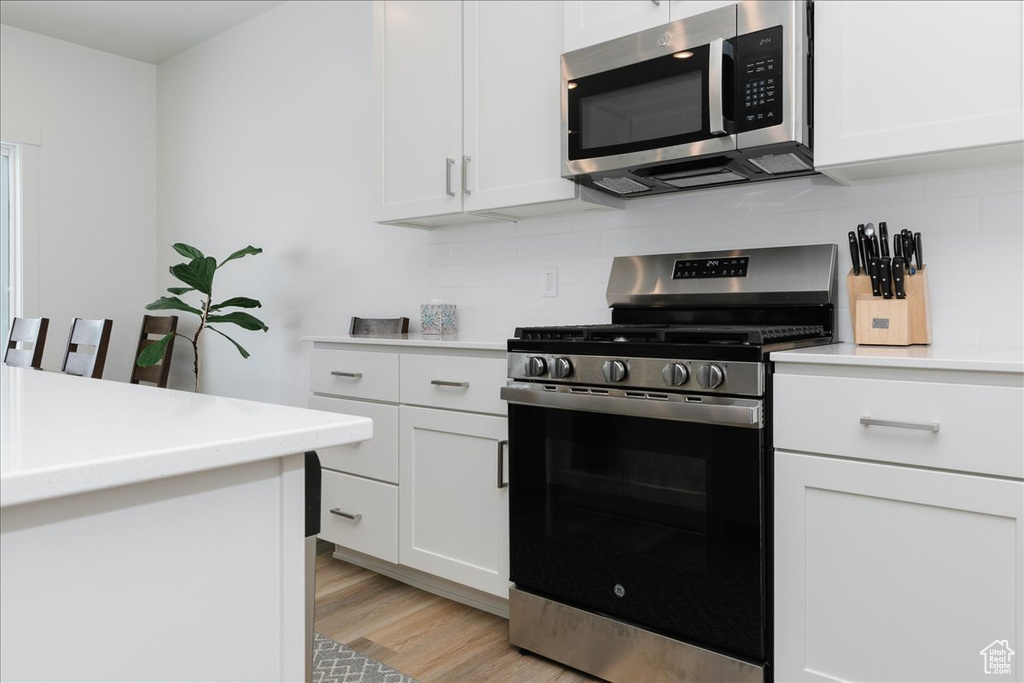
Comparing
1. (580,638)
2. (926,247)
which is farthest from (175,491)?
(926,247)

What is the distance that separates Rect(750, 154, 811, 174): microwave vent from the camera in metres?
1.90

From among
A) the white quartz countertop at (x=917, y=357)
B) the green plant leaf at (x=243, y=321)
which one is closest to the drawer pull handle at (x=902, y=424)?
the white quartz countertop at (x=917, y=357)

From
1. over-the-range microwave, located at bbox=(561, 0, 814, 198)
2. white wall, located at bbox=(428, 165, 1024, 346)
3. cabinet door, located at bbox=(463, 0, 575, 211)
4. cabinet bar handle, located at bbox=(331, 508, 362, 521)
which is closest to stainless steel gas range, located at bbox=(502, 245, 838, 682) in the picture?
white wall, located at bbox=(428, 165, 1024, 346)

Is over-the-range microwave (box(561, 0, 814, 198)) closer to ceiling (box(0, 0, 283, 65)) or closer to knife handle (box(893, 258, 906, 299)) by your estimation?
knife handle (box(893, 258, 906, 299))

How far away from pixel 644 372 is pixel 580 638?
0.79m

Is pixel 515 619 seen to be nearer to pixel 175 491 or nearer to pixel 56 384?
pixel 56 384

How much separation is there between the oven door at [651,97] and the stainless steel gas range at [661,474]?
445mm

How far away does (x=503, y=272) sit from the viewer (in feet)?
9.35

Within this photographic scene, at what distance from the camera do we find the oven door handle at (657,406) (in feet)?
5.35

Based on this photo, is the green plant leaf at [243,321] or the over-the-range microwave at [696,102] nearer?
the over-the-range microwave at [696,102]

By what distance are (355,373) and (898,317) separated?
183 centimetres

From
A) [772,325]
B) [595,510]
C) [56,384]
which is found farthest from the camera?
[772,325]

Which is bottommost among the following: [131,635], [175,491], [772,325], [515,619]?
[515,619]

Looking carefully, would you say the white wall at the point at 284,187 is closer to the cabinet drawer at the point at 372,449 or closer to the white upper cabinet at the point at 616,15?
the cabinet drawer at the point at 372,449
